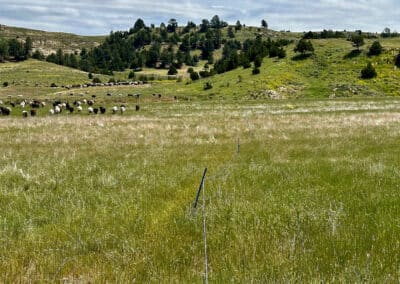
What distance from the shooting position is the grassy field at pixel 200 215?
5551mm

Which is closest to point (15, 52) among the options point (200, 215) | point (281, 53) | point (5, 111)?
point (281, 53)

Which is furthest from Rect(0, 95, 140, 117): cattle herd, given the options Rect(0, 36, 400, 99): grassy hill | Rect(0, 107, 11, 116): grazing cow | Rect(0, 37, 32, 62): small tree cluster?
Rect(0, 37, 32, 62): small tree cluster

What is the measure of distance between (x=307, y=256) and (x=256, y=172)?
6.17 m

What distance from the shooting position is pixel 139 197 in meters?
9.27

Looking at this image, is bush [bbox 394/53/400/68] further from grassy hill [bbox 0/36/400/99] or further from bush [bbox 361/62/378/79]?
bush [bbox 361/62/378/79]

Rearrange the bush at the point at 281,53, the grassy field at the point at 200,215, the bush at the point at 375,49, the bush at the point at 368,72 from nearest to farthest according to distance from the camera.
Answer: the grassy field at the point at 200,215 < the bush at the point at 368,72 < the bush at the point at 375,49 < the bush at the point at 281,53

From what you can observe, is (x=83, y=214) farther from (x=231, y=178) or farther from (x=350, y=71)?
(x=350, y=71)

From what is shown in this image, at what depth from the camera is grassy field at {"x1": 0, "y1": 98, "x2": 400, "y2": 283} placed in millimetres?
5551

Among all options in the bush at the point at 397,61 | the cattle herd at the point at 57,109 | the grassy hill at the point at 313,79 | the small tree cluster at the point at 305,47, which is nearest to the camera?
the cattle herd at the point at 57,109

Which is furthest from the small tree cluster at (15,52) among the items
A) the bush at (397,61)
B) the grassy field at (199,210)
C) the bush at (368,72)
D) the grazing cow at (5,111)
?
the grassy field at (199,210)

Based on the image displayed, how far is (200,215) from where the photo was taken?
7766 millimetres

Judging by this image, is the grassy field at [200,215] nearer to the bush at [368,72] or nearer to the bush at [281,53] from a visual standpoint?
the bush at [368,72]

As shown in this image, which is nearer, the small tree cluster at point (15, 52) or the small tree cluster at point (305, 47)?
the small tree cluster at point (305, 47)

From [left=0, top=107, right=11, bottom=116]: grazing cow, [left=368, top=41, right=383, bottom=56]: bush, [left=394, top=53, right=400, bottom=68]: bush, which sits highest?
[left=368, top=41, right=383, bottom=56]: bush
